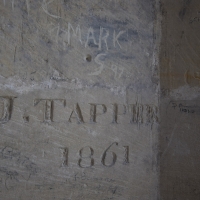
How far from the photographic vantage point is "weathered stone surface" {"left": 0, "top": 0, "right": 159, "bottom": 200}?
2186 millimetres

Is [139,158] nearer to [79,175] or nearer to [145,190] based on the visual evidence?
[145,190]

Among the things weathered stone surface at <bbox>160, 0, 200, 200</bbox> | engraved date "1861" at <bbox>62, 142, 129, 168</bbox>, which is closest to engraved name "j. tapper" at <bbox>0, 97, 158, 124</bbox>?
weathered stone surface at <bbox>160, 0, 200, 200</bbox>

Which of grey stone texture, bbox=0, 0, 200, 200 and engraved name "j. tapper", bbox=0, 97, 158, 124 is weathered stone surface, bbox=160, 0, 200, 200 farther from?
engraved name "j. tapper", bbox=0, 97, 158, 124

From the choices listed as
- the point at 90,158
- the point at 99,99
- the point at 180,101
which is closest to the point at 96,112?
the point at 99,99

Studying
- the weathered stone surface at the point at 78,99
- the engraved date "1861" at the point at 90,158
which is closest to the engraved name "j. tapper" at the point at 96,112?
the weathered stone surface at the point at 78,99

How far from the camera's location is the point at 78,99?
7.39ft

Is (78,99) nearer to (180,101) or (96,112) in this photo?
(96,112)

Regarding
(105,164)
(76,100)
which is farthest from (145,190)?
(76,100)

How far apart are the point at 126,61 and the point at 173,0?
29.5 inches

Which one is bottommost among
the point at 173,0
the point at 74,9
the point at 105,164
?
the point at 105,164

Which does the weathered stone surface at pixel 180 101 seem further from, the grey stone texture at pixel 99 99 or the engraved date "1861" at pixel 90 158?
the engraved date "1861" at pixel 90 158

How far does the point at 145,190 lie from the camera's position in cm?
228

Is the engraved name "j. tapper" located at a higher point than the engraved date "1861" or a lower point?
higher

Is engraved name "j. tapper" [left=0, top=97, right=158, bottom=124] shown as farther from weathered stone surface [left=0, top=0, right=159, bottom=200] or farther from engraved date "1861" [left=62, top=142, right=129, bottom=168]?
engraved date "1861" [left=62, top=142, right=129, bottom=168]
